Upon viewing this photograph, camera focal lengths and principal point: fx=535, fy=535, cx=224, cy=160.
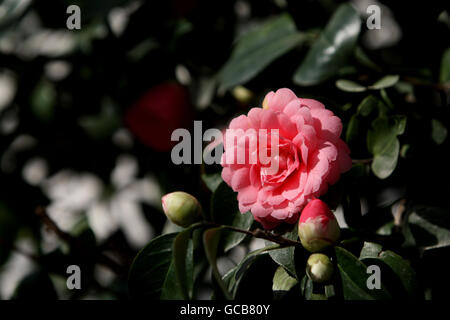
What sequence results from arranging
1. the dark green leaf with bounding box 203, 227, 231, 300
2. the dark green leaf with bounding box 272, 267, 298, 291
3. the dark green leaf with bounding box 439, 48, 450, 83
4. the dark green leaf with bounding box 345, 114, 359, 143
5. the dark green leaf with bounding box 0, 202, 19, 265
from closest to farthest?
the dark green leaf with bounding box 203, 227, 231, 300, the dark green leaf with bounding box 272, 267, 298, 291, the dark green leaf with bounding box 345, 114, 359, 143, the dark green leaf with bounding box 439, 48, 450, 83, the dark green leaf with bounding box 0, 202, 19, 265

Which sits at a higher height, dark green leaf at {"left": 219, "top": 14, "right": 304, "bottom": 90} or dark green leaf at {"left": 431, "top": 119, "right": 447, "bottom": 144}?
dark green leaf at {"left": 219, "top": 14, "right": 304, "bottom": 90}

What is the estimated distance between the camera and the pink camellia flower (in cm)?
65

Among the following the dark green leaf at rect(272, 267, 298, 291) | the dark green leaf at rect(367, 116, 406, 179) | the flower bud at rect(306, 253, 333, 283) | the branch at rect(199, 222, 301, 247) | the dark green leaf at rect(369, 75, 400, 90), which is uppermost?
the dark green leaf at rect(369, 75, 400, 90)

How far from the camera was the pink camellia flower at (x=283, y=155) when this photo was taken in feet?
2.15

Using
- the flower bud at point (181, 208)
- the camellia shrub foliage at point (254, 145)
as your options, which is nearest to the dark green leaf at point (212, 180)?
the camellia shrub foliage at point (254, 145)

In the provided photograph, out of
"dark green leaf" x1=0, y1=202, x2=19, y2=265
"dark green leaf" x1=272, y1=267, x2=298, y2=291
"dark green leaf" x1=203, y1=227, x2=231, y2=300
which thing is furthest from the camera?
"dark green leaf" x1=0, y1=202, x2=19, y2=265

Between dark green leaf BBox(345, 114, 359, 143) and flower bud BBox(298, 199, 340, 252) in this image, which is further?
dark green leaf BBox(345, 114, 359, 143)

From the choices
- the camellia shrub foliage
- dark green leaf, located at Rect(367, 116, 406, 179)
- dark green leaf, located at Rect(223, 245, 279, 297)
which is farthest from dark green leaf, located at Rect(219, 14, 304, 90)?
dark green leaf, located at Rect(223, 245, 279, 297)

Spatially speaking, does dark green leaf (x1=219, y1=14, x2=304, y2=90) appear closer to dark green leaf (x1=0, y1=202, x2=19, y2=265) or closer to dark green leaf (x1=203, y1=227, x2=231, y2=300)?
dark green leaf (x1=203, y1=227, x2=231, y2=300)

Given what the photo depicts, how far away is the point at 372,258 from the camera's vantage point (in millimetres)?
677

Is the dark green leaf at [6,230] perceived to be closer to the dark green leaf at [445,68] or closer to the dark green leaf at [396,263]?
the dark green leaf at [396,263]

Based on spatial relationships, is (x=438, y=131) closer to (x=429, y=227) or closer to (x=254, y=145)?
(x=429, y=227)
